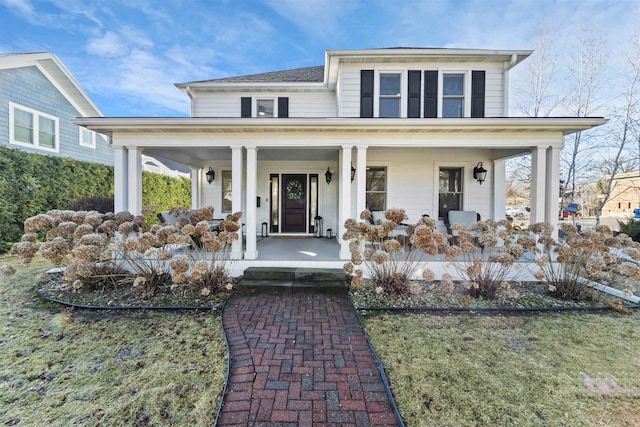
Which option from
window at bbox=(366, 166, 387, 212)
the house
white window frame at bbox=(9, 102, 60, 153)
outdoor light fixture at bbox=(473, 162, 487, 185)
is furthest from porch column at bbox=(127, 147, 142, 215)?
outdoor light fixture at bbox=(473, 162, 487, 185)

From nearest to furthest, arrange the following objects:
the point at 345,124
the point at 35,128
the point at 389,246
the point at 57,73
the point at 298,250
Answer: the point at 389,246, the point at 345,124, the point at 298,250, the point at 35,128, the point at 57,73

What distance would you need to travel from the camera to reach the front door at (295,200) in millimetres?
9016

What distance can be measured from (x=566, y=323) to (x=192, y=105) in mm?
10026

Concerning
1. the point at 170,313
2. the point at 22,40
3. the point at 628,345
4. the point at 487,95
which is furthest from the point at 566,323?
the point at 22,40

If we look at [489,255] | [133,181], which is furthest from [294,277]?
[133,181]

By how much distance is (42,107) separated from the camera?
34.8 ft

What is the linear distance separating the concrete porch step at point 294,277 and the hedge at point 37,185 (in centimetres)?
694

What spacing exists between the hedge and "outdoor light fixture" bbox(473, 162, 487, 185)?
11653mm

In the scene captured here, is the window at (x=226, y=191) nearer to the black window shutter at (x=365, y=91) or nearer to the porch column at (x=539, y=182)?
the black window shutter at (x=365, y=91)

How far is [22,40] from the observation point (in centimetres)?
1078

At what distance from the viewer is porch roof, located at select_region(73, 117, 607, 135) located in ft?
17.0

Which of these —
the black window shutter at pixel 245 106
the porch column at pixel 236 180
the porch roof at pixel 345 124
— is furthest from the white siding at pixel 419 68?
the porch column at pixel 236 180

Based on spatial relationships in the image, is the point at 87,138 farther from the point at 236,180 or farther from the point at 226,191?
the point at 236,180

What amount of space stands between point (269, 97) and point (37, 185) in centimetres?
680
